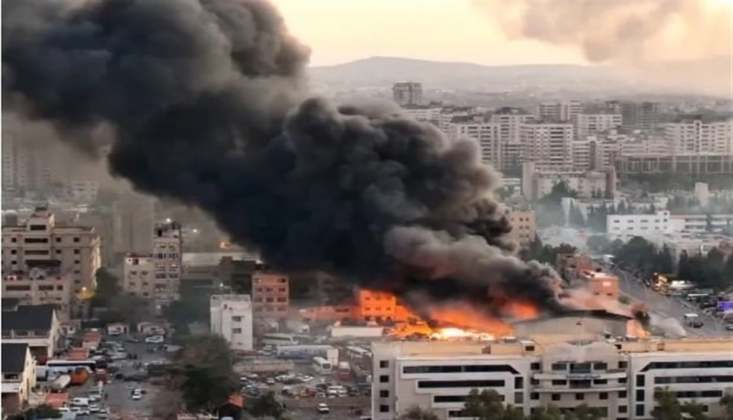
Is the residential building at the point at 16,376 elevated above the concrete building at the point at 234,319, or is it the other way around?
the concrete building at the point at 234,319

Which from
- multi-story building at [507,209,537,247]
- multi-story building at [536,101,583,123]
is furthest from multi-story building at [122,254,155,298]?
multi-story building at [536,101,583,123]

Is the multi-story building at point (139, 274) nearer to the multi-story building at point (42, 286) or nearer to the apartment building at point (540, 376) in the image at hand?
the multi-story building at point (42, 286)

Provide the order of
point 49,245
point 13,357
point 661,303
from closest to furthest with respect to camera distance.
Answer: point 13,357
point 49,245
point 661,303

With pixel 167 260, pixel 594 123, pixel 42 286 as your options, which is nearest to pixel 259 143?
pixel 167 260

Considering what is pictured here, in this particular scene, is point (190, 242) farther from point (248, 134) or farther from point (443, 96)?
point (443, 96)

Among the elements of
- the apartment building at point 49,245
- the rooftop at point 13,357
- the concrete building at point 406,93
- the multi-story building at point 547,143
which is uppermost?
the concrete building at point 406,93

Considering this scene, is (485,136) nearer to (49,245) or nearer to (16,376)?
(49,245)

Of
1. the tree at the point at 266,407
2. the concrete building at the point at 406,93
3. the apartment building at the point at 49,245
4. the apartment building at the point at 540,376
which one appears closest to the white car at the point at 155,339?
the apartment building at the point at 49,245
